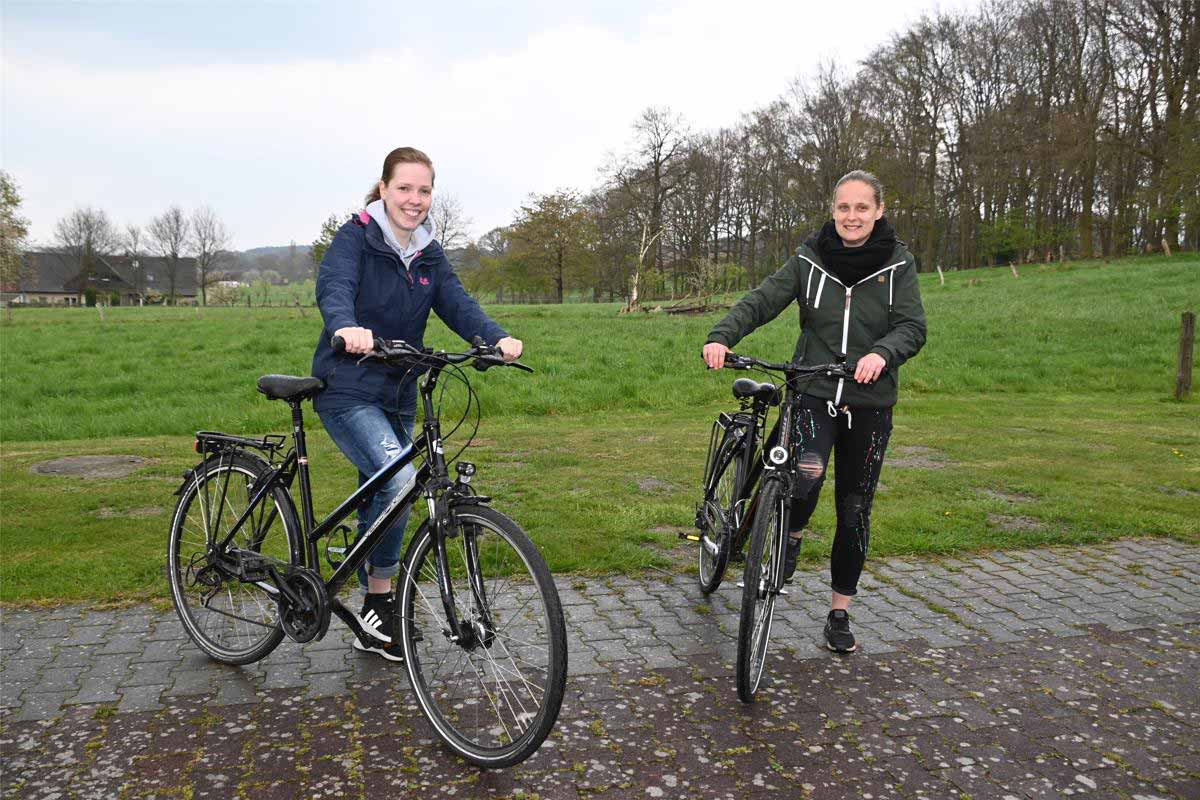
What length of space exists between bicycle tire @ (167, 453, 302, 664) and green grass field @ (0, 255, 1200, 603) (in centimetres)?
85

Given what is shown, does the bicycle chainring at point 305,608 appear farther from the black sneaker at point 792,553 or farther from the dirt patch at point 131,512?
the dirt patch at point 131,512

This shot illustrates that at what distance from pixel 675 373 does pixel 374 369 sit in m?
11.6

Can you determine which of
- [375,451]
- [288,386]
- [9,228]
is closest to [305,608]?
Answer: [375,451]

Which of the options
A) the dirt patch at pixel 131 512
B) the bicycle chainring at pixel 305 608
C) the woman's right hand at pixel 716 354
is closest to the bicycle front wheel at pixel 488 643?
the bicycle chainring at pixel 305 608

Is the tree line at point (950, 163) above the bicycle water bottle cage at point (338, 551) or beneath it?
above

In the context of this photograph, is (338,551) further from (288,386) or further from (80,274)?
(80,274)

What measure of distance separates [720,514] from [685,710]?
1343 mm

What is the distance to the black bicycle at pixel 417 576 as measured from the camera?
3.12 m

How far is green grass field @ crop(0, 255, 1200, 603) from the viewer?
5926mm

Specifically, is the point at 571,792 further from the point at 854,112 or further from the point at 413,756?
the point at 854,112

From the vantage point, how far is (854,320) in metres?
4.10

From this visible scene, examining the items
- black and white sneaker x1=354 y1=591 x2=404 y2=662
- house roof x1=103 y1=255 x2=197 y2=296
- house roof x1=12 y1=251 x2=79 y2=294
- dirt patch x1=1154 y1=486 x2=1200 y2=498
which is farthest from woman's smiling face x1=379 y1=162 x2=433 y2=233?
house roof x1=103 y1=255 x2=197 y2=296

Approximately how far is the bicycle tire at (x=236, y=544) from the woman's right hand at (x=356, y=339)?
0.98 metres

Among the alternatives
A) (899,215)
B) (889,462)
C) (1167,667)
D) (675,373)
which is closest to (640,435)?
(889,462)
